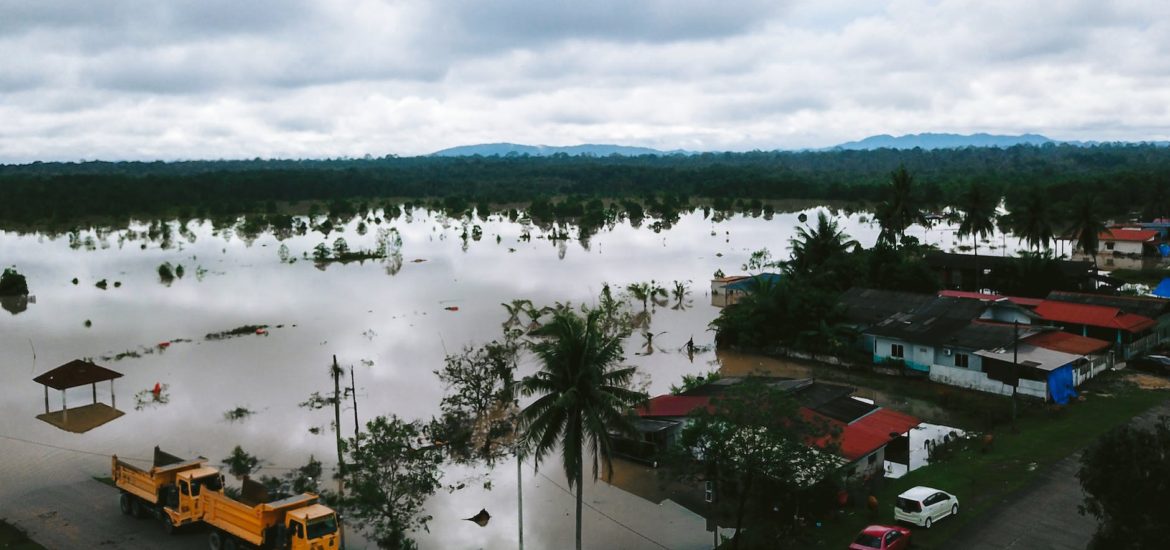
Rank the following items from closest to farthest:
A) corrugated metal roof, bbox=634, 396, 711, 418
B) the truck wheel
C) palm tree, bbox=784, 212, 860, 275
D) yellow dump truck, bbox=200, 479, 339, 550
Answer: yellow dump truck, bbox=200, 479, 339, 550
the truck wheel
corrugated metal roof, bbox=634, 396, 711, 418
palm tree, bbox=784, 212, 860, 275

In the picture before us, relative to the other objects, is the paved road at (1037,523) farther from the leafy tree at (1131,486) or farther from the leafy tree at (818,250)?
the leafy tree at (818,250)

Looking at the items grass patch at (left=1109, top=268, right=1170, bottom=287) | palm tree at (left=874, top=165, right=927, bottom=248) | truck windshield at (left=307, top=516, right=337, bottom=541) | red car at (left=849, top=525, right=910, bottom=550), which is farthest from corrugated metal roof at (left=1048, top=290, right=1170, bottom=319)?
truck windshield at (left=307, top=516, right=337, bottom=541)

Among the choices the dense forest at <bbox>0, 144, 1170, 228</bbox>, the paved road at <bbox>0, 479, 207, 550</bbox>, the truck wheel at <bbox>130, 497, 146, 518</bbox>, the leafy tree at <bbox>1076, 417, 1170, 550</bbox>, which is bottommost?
the paved road at <bbox>0, 479, 207, 550</bbox>

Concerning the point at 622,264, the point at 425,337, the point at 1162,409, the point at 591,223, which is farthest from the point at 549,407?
the point at 591,223

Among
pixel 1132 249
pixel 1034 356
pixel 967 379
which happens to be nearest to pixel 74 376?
pixel 967 379

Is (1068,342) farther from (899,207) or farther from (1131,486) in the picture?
(899,207)

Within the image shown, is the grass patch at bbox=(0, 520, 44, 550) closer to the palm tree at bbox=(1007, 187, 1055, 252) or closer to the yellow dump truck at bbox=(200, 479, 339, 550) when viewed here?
the yellow dump truck at bbox=(200, 479, 339, 550)

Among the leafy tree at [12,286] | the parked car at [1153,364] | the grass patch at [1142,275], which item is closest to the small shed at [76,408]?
the leafy tree at [12,286]
